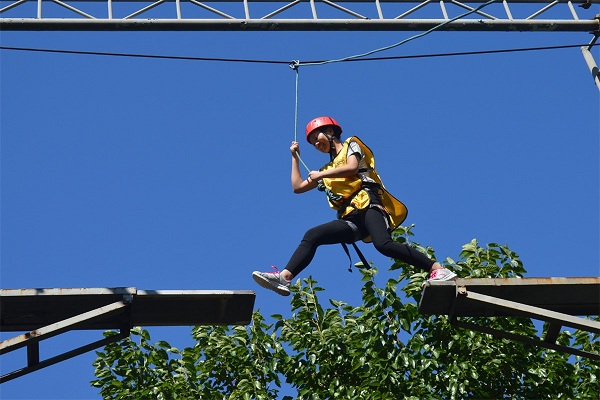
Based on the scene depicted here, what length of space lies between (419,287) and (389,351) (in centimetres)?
75

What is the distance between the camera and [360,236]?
8922mm

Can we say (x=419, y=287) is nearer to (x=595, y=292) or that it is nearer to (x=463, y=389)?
(x=463, y=389)

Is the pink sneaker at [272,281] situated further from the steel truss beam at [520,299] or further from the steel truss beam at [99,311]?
the steel truss beam at [520,299]

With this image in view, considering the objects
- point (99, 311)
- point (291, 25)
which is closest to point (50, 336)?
point (99, 311)

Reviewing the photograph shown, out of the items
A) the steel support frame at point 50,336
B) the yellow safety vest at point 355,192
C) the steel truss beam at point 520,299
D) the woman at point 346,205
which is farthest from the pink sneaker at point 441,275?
the steel support frame at point 50,336

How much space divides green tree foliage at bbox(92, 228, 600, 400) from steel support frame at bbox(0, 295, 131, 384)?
4253 mm

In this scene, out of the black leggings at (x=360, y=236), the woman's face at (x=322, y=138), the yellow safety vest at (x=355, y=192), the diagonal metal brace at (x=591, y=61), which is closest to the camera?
the black leggings at (x=360, y=236)

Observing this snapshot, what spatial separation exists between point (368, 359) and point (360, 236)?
11.3 ft

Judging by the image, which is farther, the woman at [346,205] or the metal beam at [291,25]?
the metal beam at [291,25]

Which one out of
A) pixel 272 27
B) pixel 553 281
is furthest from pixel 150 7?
pixel 553 281

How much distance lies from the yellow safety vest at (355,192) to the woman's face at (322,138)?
0.22 m

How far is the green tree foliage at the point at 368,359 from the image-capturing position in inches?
467

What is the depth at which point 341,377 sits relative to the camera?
12.1 metres

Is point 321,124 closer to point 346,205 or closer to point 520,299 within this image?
point 346,205
